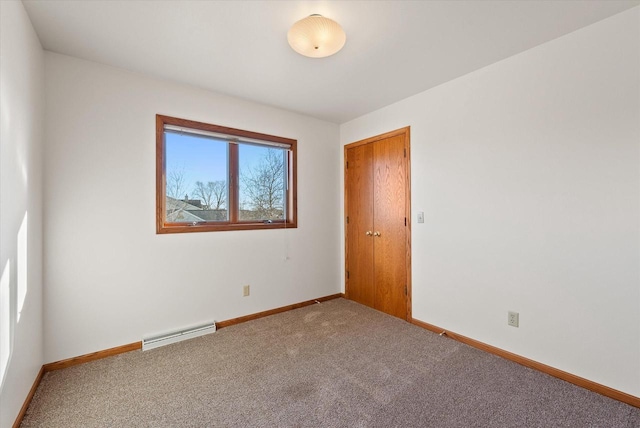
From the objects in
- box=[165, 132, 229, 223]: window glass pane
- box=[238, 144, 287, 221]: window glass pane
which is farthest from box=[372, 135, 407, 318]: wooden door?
box=[165, 132, 229, 223]: window glass pane

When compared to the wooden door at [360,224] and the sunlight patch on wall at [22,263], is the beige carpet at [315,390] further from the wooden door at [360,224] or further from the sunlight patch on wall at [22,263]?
the wooden door at [360,224]

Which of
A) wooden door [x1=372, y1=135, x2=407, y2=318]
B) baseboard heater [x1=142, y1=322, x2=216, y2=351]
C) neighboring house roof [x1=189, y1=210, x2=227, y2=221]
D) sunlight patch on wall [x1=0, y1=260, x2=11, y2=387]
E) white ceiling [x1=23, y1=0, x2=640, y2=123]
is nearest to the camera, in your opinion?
sunlight patch on wall [x1=0, y1=260, x2=11, y2=387]

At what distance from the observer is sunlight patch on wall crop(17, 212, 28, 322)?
5.26 ft

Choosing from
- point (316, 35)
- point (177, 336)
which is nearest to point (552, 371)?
point (316, 35)

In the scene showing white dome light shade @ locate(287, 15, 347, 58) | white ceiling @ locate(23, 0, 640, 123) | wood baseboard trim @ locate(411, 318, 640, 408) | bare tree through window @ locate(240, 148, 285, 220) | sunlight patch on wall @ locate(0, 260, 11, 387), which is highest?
white ceiling @ locate(23, 0, 640, 123)

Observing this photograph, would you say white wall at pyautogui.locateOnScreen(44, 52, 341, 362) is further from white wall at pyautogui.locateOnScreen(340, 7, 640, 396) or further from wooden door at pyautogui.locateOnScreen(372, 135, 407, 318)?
white wall at pyautogui.locateOnScreen(340, 7, 640, 396)

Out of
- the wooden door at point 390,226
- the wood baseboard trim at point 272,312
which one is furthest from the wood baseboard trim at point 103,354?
the wooden door at point 390,226

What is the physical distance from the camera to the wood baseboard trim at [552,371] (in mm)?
1735

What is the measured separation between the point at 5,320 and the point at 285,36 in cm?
232

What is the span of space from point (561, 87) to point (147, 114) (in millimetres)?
3348

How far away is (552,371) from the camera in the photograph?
2.01m

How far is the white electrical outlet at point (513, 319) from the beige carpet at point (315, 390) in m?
0.31

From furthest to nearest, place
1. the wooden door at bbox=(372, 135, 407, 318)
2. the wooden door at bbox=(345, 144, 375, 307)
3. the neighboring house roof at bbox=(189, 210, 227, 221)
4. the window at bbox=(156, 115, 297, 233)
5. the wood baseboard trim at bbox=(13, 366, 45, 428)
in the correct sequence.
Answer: the wooden door at bbox=(345, 144, 375, 307) < the wooden door at bbox=(372, 135, 407, 318) < the neighboring house roof at bbox=(189, 210, 227, 221) < the window at bbox=(156, 115, 297, 233) < the wood baseboard trim at bbox=(13, 366, 45, 428)

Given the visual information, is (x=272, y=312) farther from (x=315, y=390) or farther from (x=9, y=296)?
(x=9, y=296)
